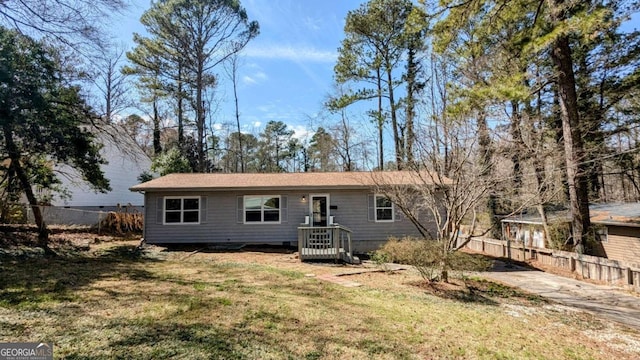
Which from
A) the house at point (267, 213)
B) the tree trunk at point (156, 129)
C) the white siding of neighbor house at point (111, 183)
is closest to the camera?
the house at point (267, 213)

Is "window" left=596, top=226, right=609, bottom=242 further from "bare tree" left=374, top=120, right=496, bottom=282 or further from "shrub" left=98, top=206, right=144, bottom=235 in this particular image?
"shrub" left=98, top=206, right=144, bottom=235

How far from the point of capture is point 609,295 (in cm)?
727

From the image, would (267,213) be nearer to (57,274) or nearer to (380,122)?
(57,274)

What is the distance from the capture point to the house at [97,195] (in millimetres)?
15470

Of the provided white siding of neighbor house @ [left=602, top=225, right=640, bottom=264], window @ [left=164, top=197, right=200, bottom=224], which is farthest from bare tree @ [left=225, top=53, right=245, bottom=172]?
white siding of neighbor house @ [left=602, top=225, right=640, bottom=264]

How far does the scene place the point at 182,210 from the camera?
40.6 feet

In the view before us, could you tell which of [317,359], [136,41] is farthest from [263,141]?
[317,359]

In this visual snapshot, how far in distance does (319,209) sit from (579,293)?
805 centimetres

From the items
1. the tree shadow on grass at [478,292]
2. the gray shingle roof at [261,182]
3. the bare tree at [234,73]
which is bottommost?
the tree shadow on grass at [478,292]

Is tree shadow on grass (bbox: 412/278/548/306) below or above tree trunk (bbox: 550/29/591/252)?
below

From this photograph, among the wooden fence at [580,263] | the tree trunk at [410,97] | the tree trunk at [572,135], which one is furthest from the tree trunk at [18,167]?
the tree trunk at [572,135]

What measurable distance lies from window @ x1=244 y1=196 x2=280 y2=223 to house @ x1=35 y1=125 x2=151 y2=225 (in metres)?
5.19

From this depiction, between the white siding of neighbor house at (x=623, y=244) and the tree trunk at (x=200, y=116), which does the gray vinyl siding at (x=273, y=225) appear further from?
the tree trunk at (x=200, y=116)

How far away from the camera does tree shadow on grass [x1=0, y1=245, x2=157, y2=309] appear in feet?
16.0
